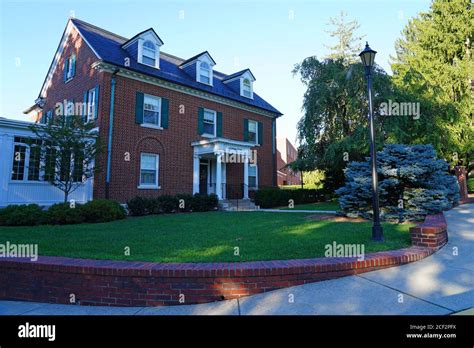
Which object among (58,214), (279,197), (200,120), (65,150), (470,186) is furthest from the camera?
(470,186)

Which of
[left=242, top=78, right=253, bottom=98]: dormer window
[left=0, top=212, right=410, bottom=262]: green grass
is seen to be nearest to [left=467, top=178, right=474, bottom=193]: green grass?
[left=242, top=78, right=253, bottom=98]: dormer window

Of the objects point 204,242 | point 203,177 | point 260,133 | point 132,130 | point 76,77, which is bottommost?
point 204,242

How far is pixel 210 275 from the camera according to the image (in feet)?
11.2

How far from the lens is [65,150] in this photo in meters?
9.54

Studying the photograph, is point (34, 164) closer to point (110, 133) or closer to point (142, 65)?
point (110, 133)

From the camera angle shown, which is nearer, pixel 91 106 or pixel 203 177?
pixel 91 106

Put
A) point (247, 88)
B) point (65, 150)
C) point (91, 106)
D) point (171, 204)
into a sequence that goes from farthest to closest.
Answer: point (247, 88) < point (91, 106) < point (171, 204) < point (65, 150)

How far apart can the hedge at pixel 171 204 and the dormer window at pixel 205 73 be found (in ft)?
24.7

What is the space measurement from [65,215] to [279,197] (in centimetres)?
1099

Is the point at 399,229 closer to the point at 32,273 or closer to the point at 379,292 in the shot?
the point at 379,292

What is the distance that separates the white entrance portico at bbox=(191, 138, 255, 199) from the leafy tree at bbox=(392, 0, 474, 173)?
8897mm

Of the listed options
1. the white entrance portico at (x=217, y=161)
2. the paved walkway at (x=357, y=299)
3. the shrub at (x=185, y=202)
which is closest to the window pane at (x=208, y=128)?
the white entrance portico at (x=217, y=161)

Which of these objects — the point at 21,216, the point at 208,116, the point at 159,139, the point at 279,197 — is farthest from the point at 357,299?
the point at 208,116
